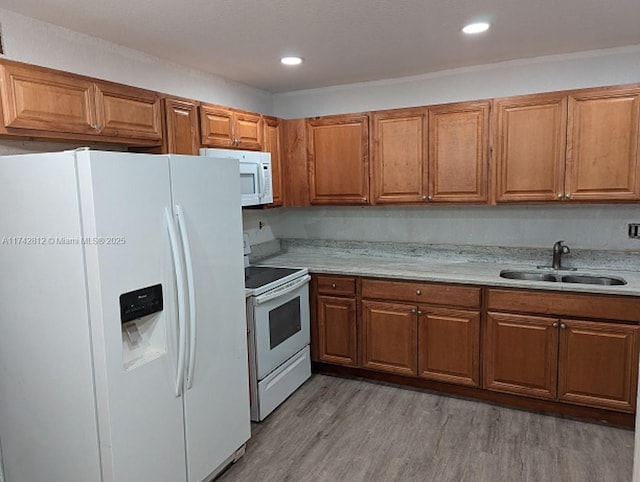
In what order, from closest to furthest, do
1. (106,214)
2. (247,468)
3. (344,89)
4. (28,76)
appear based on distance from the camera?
(106,214) → (28,76) → (247,468) → (344,89)

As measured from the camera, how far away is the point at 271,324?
10.3 ft

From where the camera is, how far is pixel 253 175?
3.40 m

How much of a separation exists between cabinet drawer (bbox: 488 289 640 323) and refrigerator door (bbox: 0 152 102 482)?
8.09ft

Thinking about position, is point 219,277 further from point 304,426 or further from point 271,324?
point 304,426

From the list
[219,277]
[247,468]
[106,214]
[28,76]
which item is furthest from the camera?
[247,468]

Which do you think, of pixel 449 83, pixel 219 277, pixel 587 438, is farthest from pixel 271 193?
pixel 587 438

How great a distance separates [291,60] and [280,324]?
1.84 meters

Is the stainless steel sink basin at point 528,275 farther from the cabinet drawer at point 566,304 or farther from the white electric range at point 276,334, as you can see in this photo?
the white electric range at point 276,334

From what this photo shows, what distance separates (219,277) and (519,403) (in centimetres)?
223

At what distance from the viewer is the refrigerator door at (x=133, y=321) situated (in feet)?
5.84

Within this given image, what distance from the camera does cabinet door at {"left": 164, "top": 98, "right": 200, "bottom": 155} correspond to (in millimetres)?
2836

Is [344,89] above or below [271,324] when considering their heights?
above

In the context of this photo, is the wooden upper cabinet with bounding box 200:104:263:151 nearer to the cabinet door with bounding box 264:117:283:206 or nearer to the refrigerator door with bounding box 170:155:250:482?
the cabinet door with bounding box 264:117:283:206

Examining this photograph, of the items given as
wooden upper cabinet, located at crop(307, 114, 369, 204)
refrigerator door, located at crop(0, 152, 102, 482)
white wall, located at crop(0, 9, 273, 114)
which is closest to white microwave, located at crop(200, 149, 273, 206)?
wooden upper cabinet, located at crop(307, 114, 369, 204)
